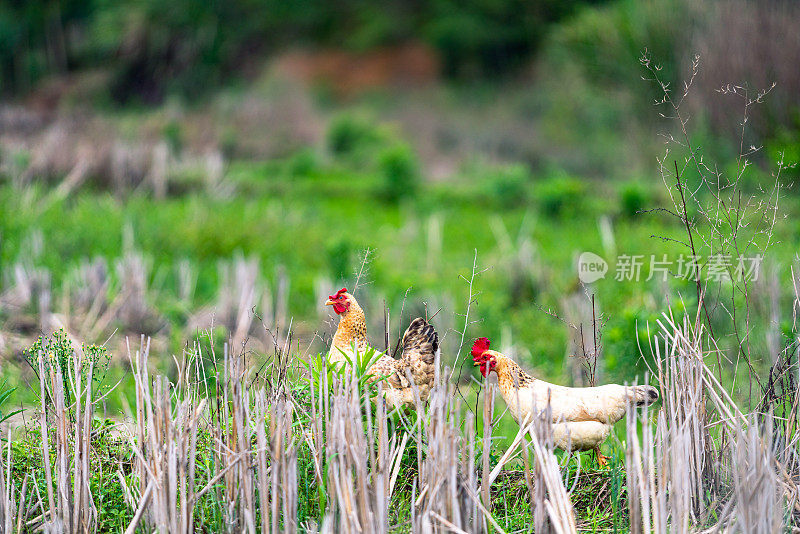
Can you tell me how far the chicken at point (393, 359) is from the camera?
2.36 meters

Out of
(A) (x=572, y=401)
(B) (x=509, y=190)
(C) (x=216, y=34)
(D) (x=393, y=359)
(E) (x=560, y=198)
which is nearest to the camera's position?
(A) (x=572, y=401)

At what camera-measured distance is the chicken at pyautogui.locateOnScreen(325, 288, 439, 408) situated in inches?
92.7

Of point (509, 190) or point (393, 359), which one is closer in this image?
point (393, 359)

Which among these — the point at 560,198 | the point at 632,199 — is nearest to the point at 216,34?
the point at 560,198

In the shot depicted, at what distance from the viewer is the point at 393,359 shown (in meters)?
2.39

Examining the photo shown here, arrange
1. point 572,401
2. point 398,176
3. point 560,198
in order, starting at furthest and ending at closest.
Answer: point 398,176 < point 560,198 < point 572,401

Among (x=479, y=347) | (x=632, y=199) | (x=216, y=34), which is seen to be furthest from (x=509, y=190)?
(x=216, y=34)

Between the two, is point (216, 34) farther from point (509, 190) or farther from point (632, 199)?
point (632, 199)

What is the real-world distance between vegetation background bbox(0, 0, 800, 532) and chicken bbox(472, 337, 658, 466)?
96mm

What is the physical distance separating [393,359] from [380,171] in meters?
10.5

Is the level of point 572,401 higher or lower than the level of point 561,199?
lower

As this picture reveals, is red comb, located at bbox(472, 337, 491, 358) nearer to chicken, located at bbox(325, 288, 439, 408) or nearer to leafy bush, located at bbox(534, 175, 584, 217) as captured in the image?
chicken, located at bbox(325, 288, 439, 408)

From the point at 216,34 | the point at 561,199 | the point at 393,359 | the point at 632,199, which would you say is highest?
the point at 216,34

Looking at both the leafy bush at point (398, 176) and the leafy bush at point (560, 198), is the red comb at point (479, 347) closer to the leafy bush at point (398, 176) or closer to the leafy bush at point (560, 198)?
the leafy bush at point (560, 198)
